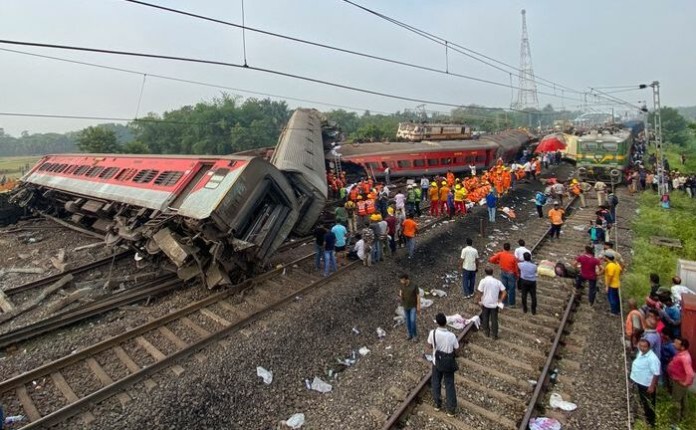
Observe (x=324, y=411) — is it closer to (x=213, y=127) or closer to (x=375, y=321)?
(x=375, y=321)

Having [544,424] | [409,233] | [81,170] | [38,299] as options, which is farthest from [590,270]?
[81,170]

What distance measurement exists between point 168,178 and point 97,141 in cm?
3851

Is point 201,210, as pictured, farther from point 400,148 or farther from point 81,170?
point 400,148

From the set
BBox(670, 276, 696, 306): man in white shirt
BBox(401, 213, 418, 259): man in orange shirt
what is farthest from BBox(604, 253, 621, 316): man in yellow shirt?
BBox(401, 213, 418, 259): man in orange shirt

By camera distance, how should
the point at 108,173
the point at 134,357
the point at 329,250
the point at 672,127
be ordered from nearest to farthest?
the point at 134,357 < the point at 329,250 < the point at 108,173 < the point at 672,127

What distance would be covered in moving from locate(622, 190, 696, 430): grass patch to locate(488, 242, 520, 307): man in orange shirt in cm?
255

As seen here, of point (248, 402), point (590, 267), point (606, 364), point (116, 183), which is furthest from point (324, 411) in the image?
point (116, 183)

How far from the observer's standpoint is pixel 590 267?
835 centimetres


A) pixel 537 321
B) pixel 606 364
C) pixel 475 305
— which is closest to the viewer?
pixel 606 364

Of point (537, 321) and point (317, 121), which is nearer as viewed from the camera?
point (537, 321)

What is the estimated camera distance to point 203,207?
328 inches

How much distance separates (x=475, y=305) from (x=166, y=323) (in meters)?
6.44

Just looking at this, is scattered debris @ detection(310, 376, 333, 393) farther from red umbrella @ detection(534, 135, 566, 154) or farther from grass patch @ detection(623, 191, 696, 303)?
red umbrella @ detection(534, 135, 566, 154)

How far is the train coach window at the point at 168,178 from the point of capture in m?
10.1
